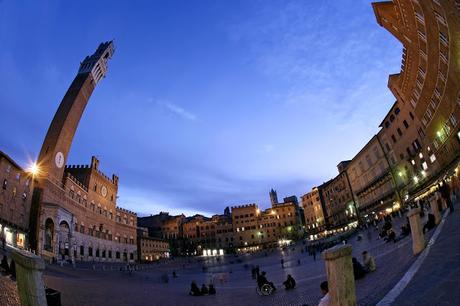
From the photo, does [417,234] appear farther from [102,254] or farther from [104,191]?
[104,191]

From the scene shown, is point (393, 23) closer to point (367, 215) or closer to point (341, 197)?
point (367, 215)

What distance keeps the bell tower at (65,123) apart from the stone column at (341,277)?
1854 inches

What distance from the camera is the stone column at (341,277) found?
5.31 meters

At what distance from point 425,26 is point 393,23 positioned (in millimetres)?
8867

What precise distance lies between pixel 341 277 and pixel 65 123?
5562 cm

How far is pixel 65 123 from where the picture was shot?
51.7 metres

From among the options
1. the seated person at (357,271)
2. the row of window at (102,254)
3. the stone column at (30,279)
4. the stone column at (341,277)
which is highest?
the row of window at (102,254)

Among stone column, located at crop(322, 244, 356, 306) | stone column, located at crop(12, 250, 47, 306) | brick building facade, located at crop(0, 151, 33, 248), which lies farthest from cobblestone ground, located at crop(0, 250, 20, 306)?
brick building facade, located at crop(0, 151, 33, 248)

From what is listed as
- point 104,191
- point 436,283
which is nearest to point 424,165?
point 436,283

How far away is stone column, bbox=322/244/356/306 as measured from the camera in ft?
17.4

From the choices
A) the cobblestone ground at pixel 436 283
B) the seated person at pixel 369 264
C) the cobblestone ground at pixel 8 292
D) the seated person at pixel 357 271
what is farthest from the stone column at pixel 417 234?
the cobblestone ground at pixel 8 292

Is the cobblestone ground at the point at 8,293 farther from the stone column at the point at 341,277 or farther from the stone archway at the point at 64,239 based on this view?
the stone archway at the point at 64,239

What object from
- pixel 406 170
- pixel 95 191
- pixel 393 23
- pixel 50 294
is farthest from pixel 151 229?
pixel 50 294

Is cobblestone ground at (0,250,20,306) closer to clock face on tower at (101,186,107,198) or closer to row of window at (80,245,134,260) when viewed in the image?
row of window at (80,245,134,260)
